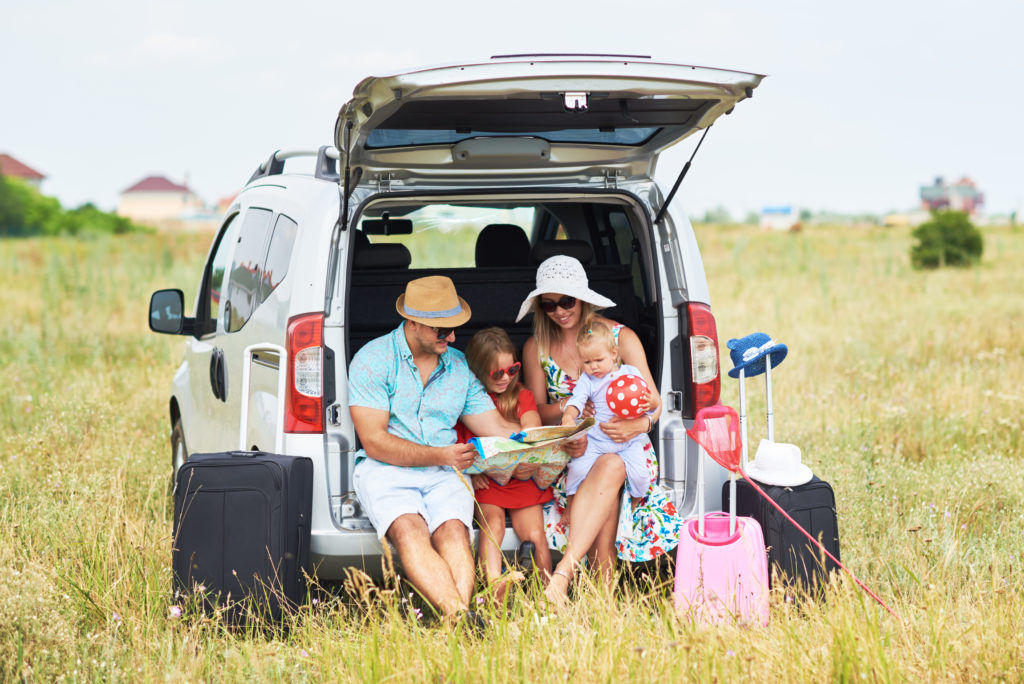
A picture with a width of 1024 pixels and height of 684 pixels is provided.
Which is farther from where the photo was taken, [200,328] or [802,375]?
[802,375]

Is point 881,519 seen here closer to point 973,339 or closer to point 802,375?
point 802,375

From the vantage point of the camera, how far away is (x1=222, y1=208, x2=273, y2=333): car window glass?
15.0 ft

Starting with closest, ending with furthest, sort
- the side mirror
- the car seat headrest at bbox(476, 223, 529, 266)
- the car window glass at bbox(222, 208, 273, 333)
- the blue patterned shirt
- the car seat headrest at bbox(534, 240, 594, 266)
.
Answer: the blue patterned shirt → the car window glass at bbox(222, 208, 273, 333) → the car seat headrest at bbox(534, 240, 594, 266) → the side mirror → the car seat headrest at bbox(476, 223, 529, 266)

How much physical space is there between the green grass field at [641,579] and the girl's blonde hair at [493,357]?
0.83m

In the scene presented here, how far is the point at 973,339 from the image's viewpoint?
1059cm

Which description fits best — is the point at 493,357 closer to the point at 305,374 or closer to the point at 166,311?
the point at 305,374

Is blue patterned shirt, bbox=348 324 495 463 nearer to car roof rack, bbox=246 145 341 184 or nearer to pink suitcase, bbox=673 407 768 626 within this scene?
car roof rack, bbox=246 145 341 184

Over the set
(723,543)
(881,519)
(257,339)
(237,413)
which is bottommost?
(881,519)

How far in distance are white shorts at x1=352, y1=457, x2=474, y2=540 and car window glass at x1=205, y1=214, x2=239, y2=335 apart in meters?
1.58

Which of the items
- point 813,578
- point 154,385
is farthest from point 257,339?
point 154,385

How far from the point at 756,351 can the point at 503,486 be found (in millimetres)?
1119

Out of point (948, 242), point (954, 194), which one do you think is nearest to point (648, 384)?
point (948, 242)

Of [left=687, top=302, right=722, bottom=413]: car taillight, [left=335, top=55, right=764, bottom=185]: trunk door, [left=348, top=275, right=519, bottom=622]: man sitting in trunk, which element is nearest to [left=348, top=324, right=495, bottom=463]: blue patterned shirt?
[left=348, top=275, right=519, bottom=622]: man sitting in trunk

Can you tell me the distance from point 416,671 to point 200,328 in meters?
2.89
